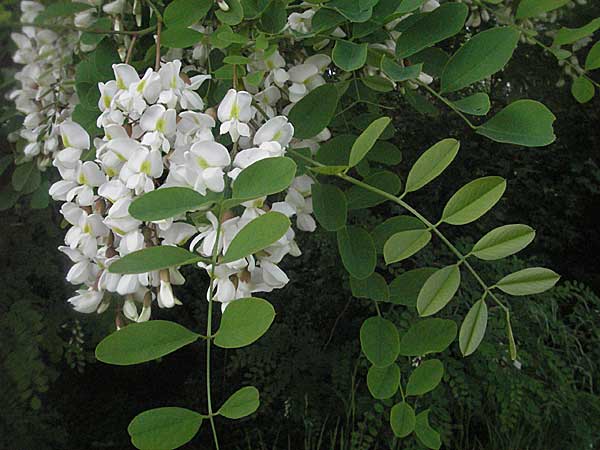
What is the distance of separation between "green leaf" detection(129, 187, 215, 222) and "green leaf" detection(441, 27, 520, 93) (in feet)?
0.55

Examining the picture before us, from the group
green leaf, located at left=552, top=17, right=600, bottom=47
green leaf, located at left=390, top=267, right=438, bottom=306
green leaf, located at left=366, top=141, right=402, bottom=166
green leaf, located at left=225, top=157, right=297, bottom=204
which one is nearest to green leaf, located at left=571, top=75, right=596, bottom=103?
green leaf, located at left=552, top=17, right=600, bottom=47

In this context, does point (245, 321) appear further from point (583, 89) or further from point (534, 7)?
point (583, 89)

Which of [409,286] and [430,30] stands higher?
[430,30]

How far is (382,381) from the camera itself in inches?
15.3

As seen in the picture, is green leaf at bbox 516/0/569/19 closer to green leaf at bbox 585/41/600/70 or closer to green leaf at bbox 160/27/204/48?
green leaf at bbox 585/41/600/70

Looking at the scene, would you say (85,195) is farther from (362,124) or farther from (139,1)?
(362,124)

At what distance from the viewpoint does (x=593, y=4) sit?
146cm

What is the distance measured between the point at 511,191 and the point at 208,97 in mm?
1559

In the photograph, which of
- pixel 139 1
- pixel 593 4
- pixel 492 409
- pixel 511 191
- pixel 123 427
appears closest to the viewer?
pixel 139 1

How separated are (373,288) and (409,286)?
0.08 feet

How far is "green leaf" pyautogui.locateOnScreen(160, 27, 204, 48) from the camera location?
0.35 meters

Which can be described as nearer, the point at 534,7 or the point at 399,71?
the point at 399,71

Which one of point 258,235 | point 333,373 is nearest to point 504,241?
point 258,235

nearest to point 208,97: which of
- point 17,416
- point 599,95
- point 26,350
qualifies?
point 26,350
